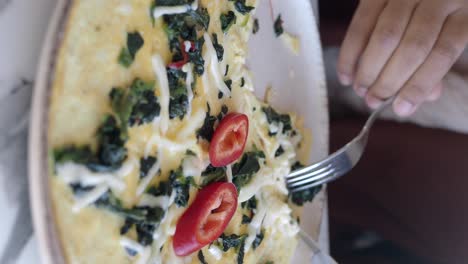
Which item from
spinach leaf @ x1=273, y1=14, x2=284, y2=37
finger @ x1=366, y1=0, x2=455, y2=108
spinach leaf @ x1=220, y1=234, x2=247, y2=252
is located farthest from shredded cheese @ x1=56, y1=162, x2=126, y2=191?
finger @ x1=366, y1=0, x2=455, y2=108

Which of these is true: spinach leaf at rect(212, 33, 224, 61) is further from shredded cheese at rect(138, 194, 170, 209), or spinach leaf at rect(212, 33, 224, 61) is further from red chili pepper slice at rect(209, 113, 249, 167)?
shredded cheese at rect(138, 194, 170, 209)

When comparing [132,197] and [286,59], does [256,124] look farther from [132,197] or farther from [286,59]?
[132,197]

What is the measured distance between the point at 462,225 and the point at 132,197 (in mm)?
1075

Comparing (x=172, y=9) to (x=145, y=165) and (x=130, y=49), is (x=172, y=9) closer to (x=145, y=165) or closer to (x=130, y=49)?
(x=130, y=49)

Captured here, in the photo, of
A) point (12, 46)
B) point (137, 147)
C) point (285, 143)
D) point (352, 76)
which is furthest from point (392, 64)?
point (12, 46)

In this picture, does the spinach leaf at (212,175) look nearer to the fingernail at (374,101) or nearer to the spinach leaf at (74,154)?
the spinach leaf at (74,154)

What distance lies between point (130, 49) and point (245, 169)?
0.37 meters

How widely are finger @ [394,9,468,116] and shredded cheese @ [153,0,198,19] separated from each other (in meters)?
0.55

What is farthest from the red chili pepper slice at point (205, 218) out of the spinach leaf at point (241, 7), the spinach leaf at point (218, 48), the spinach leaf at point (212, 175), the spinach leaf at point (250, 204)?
the spinach leaf at point (241, 7)

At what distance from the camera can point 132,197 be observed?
649mm

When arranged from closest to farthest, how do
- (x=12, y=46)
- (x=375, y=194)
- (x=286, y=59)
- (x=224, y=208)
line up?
(x=12, y=46) → (x=224, y=208) → (x=286, y=59) → (x=375, y=194)

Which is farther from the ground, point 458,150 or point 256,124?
point 256,124

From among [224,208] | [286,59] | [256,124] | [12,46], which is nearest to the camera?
[12,46]

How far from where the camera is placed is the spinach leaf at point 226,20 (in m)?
0.91
